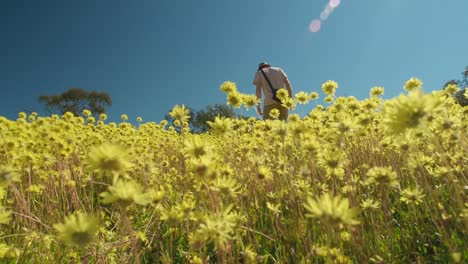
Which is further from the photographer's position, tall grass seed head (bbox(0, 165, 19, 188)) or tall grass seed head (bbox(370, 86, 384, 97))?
tall grass seed head (bbox(370, 86, 384, 97))

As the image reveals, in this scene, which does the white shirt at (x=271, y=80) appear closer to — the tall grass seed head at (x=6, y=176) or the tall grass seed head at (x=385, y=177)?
the tall grass seed head at (x=385, y=177)

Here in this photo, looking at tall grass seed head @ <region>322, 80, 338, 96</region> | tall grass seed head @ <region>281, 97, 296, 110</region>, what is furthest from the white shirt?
tall grass seed head @ <region>281, 97, 296, 110</region>

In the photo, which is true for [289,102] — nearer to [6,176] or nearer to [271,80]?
[271,80]

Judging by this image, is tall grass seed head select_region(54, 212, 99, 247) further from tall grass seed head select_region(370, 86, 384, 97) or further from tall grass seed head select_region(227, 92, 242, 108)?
tall grass seed head select_region(370, 86, 384, 97)

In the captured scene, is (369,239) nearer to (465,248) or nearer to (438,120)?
(465,248)

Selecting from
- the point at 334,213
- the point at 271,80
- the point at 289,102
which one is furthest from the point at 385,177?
the point at 271,80

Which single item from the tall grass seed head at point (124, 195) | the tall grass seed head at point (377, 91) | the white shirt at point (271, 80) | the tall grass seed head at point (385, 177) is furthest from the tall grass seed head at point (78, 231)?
the white shirt at point (271, 80)

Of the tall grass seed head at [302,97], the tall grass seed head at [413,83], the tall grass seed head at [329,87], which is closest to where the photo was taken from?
the tall grass seed head at [413,83]

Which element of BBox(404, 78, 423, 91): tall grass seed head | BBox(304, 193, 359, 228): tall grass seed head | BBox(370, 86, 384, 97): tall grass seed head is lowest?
BBox(304, 193, 359, 228): tall grass seed head

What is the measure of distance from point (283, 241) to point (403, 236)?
3.00 feet

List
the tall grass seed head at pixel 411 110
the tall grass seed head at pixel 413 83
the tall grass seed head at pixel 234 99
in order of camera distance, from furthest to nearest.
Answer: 1. the tall grass seed head at pixel 413 83
2. the tall grass seed head at pixel 234 99
3. the tall grass seed head at pixel 411 110

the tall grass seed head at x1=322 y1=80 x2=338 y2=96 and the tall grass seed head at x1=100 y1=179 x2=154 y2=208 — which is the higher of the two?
the tall grass seed head at x1=322 y1=80 x2=338 y2=96

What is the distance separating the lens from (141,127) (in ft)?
26.5

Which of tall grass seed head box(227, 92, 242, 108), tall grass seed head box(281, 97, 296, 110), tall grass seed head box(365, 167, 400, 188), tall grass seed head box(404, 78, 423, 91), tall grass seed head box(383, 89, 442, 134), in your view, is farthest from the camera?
tall grass seed head box(281, 97, 296, 110)
